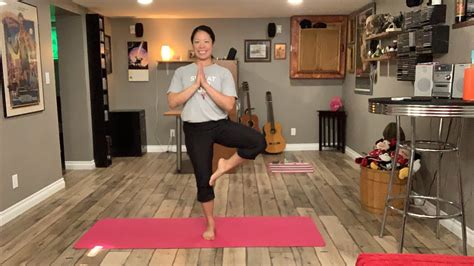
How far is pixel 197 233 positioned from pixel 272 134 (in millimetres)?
3287

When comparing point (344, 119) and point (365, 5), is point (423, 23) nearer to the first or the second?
point (365, 5)

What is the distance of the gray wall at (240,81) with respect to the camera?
605 cm

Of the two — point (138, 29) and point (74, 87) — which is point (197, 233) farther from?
point (138, 29)

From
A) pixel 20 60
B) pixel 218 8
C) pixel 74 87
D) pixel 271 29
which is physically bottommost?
pixel 74 87

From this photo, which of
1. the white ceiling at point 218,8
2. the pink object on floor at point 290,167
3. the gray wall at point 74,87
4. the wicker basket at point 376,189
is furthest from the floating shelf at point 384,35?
the gray wall at point 74,87

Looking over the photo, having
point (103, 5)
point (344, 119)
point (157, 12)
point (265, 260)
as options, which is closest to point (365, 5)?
point (344, 119)

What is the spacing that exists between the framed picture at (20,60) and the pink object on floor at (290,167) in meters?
2.69

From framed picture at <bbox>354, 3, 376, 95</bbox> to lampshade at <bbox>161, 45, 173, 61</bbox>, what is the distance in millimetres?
2653

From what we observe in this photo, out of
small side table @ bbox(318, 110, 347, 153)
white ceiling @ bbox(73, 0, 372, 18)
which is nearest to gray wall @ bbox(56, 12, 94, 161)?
white ceiling @ bbox(73, 0, 372, 18)

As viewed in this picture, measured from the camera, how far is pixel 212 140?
2.70 m

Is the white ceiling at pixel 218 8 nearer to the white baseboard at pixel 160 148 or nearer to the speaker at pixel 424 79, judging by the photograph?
the white baseboard at pixel 160 148

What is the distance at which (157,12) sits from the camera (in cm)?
543

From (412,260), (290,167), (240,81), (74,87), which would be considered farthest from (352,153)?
(412,260)

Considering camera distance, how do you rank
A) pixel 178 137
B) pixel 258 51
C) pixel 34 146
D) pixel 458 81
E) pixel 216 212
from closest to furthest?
pixel 458 81
pixel 216 212
pixel 34 146
pixel 178 137
pixel 258 51
